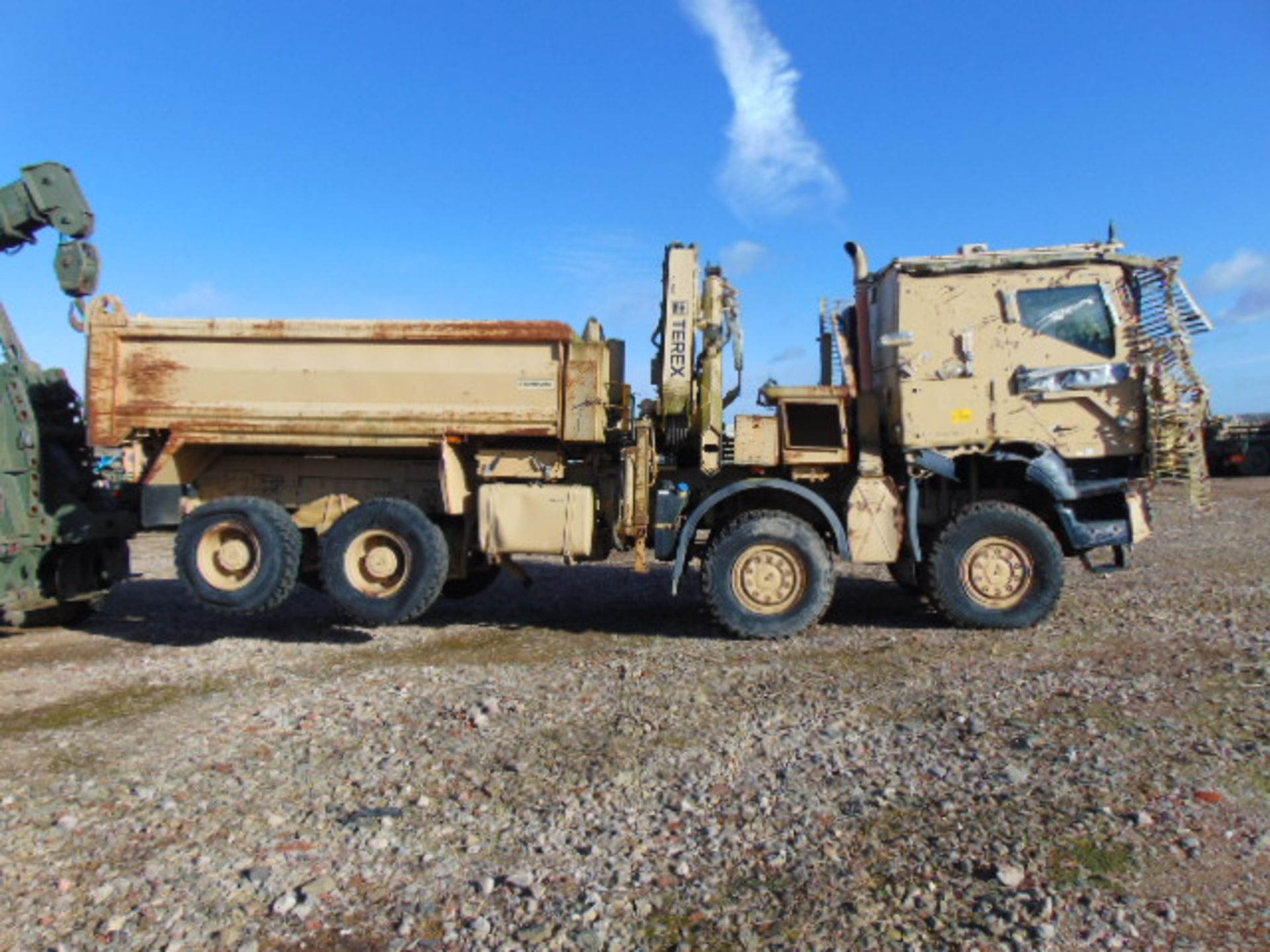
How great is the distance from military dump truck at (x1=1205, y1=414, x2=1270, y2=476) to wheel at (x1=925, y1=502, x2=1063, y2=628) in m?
23.8

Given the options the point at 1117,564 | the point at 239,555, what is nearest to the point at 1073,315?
the point at 1117,564

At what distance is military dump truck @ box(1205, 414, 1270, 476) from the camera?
27328 mm

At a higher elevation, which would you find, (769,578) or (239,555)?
(239,555)

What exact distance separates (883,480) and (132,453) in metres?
6.48

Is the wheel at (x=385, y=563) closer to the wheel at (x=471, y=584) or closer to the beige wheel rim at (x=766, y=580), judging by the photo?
the wheel at (x=471, y=584)

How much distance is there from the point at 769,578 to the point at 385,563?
322cm

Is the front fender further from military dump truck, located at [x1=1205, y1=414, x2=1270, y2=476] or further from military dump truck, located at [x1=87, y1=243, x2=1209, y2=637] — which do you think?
military dump truck, located at [x1=1205, y1=414, x2=1270, y2=476]

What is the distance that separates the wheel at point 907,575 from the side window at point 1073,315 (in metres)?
2.23

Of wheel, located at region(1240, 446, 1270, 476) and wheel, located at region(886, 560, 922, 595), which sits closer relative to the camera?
wheel, located at region(886, 560, 922, 595)

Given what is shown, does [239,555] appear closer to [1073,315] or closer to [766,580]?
[766,580]

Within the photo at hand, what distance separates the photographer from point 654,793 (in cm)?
422

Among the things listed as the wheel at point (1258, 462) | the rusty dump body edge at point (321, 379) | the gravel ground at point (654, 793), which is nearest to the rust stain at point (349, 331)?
the rusty dump body edge at point (321, 379)

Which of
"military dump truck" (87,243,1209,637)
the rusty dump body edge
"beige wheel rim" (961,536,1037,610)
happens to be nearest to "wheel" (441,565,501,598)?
"military dump truck" (87,243,1209,637)

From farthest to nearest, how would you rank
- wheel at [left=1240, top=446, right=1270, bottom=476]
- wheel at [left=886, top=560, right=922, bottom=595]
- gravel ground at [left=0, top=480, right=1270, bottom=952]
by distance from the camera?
1. wheel at [left=1240, top=446, right=1270, bottom=476]
2. wheel at [left=886, top=560, right=922, bottom=595]
3. gravel ground at [left=0, top=480, right=1270, bottom=952]
